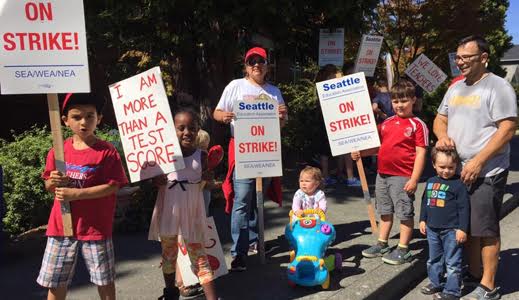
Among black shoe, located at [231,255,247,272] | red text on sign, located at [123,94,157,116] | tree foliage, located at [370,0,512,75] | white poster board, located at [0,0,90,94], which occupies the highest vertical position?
tree foliage, located at [370,0,512,75]

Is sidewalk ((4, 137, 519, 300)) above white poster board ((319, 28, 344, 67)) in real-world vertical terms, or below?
below

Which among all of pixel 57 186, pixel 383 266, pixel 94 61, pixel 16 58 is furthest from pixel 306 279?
pixel 94 61

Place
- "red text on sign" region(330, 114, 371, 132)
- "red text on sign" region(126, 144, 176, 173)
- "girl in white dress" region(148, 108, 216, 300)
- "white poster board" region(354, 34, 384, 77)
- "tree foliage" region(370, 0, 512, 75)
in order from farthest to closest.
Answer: "tree foliage" region(370, 0, 512, 75) < "white poster board" region(354, 34, 384, 77) < "red text on sign" region(330, 114, 371, 132) < "girl in white dress" region(148, 108, 216, 300) < "red text on sign" region(126, 144, 176, 173)

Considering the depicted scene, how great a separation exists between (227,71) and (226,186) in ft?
14.4

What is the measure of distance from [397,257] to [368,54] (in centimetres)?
409

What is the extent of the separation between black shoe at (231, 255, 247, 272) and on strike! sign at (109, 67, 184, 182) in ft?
4.46

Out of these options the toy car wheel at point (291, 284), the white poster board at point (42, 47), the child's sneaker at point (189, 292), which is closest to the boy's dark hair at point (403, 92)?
the toy car wheel at point (291, 284)

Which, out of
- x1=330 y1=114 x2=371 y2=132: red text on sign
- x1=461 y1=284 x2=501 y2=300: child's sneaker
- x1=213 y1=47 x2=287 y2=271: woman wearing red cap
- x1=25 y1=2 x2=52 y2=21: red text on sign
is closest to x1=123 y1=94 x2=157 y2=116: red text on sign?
x1=25 y1=2 x2=52 y2=21: red text on sign

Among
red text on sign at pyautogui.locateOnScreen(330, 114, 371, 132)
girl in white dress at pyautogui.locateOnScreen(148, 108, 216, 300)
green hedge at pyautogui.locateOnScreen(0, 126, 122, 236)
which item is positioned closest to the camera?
girl in white dress at pyautogui.locateOnScreen(148, 108, 216, 300)

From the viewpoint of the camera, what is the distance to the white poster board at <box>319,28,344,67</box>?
8406 mm

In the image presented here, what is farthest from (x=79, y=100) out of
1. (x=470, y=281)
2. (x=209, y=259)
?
(x=470, y=281)

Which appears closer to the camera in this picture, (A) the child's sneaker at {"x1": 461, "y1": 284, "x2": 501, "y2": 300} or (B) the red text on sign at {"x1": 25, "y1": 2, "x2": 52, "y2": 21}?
(B) the red text on sign at {"x1": 25, "y1": 2, "x2": 52, "y2": 21}

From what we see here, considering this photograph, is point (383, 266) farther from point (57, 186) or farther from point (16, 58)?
point (16, 58)

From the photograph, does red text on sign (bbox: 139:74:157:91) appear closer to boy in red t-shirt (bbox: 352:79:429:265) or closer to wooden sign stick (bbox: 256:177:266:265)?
wooden sign stick (bbox: 256:177:266:265)
